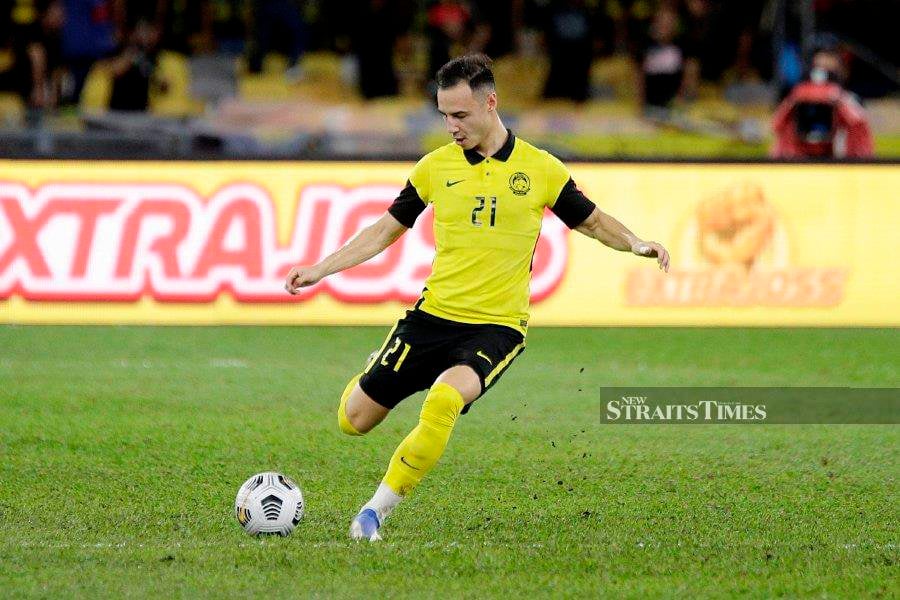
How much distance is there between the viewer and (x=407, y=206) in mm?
6746

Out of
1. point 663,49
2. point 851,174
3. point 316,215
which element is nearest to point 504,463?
point 316,215

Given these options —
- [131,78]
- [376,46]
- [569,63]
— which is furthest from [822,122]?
[131,78]

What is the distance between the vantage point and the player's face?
630 centimetres

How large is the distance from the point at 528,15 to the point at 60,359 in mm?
10999

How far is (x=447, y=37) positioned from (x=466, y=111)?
13613 mm

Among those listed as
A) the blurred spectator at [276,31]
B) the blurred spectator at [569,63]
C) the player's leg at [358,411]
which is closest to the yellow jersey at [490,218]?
the player's leg at [358,411]

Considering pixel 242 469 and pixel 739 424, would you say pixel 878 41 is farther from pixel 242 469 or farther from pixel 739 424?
pixel 242 469

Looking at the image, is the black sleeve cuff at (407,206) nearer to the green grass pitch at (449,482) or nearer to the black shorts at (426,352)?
the black shorts at (426,352)

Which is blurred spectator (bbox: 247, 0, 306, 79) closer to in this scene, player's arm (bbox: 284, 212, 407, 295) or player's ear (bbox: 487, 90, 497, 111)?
player's arm (bbox: 284, 212, 407, 295)

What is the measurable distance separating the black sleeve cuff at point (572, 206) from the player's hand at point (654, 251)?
26cm

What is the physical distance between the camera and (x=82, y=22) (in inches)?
773

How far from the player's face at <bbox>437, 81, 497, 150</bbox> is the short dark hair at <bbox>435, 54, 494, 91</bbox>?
2 cm

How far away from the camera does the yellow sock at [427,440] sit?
621 centimetres

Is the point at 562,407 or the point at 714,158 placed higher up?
the point at 714,158
